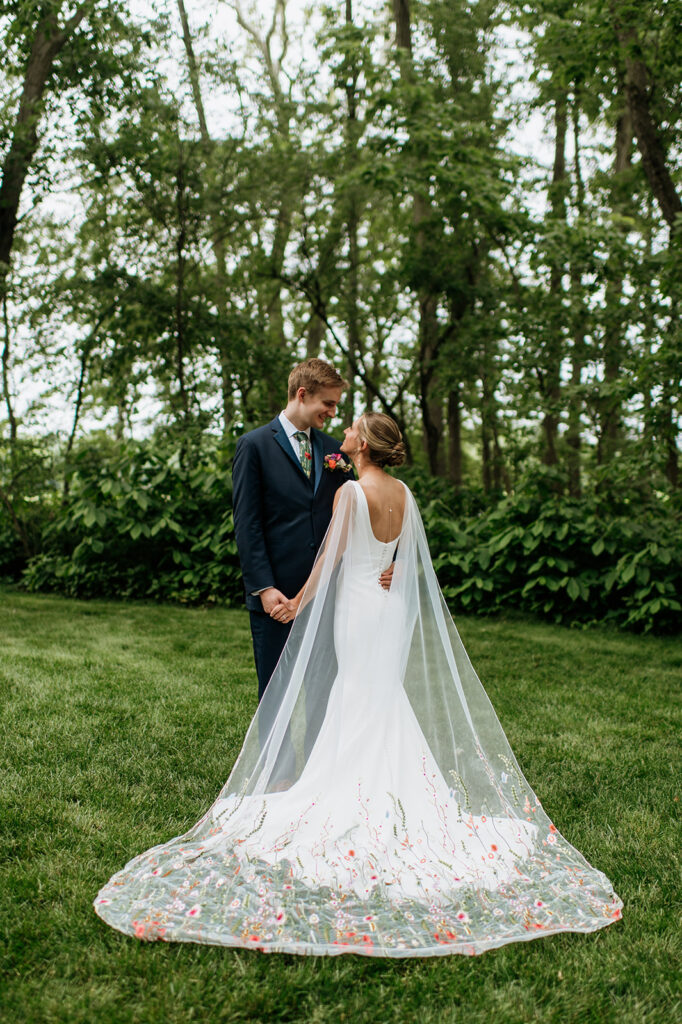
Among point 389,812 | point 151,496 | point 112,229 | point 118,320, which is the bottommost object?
point 389,812

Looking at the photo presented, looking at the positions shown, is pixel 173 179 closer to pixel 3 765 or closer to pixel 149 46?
pixel 149 46

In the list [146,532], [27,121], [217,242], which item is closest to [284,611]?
[146,532]

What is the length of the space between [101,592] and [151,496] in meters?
1.47

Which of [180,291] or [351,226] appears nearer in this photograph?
[180,291]

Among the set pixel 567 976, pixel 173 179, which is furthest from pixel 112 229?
pixel 567 976

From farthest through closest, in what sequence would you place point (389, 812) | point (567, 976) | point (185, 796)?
point (185, 796)
point (389, 812)
point (567, 976)

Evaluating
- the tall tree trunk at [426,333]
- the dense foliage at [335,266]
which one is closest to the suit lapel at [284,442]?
the dense foliage at [335,266]

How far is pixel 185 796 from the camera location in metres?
3.84

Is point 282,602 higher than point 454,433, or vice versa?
point 454,433

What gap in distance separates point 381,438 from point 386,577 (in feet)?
2.07

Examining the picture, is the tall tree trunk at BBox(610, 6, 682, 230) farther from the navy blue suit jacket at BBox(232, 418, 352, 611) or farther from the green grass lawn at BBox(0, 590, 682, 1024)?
the navy blue suit jacket at BBox(232, 418, 352, 611)

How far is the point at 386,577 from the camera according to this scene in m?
3.56

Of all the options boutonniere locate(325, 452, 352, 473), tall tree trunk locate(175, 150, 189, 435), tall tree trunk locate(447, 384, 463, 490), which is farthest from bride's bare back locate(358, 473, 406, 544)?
tall tree trunk locate(447, 384, 463, 490)

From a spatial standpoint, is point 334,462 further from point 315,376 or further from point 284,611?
point 284,611
